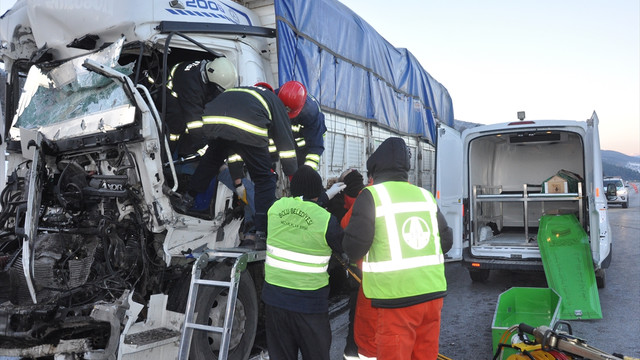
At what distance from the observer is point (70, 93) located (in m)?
4.21

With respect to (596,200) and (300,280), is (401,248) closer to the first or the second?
(300,280)

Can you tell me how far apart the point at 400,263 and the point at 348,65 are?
4229 mm

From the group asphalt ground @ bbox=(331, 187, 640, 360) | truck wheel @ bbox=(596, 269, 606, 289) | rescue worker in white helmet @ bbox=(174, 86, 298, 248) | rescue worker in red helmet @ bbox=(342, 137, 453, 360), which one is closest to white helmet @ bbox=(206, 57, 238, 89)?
rescue worker in white helmet @ bbox=(174, 86, 298, 248)

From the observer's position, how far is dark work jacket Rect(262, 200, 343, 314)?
2.97 metres

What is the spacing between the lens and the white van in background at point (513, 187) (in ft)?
18.4

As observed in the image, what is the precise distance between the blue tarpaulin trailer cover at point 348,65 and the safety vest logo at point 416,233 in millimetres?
2482

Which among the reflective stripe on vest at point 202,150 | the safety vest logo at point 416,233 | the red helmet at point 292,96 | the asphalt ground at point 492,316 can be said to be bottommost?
the asphalt ground at point 492,316

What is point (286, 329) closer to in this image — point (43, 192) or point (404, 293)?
point (404, 293)

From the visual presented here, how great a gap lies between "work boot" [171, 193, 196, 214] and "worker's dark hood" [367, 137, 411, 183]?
1.65 meters

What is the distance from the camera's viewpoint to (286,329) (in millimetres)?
3041

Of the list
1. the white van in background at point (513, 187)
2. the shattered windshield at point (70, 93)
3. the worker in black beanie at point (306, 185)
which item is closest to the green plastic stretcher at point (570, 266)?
the white van in background at point (513, 187)

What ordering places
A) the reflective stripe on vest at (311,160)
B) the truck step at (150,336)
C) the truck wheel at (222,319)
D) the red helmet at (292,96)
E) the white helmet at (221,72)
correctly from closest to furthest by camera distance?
the truck step at (150,336)
the truck wheel at (222,319)
the white helmet at (221,72)
the red helmet at (292,96)
the reflective stripe on vest at (311,160)

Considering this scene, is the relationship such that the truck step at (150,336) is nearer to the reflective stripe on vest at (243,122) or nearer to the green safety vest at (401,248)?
the green safety vest at (401,248)

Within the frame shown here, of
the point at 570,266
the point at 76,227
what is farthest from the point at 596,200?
the point at 76,227
